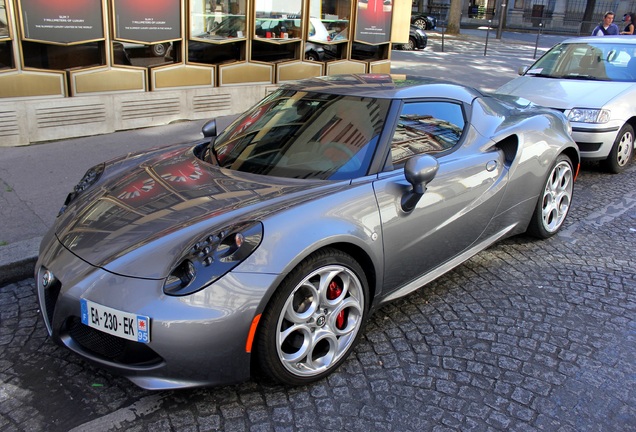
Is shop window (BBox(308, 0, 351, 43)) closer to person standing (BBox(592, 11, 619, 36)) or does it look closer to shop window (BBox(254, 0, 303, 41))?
shop window (BBox(254, 0, 303, 41))

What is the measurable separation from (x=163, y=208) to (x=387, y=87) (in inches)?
67.1

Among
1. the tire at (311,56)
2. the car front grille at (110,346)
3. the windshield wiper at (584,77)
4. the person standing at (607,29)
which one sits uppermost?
the person standing at (607,29)

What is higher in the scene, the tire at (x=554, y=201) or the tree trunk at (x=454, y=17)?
the tree trunk at (x=454, y=17)

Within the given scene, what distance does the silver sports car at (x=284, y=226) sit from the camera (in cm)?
248

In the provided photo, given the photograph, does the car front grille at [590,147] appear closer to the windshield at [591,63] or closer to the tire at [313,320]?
the windshield at [591,63]

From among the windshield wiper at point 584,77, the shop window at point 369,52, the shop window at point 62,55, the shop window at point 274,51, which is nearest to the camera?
the shop window at point 62,55

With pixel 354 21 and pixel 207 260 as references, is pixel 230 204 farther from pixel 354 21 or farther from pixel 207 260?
pixel 354 21

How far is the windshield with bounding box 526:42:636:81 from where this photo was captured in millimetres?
7145

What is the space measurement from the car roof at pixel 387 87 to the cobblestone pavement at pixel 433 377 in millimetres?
1314

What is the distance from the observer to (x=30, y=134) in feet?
22.8

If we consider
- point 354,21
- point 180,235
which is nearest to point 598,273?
point 180,235

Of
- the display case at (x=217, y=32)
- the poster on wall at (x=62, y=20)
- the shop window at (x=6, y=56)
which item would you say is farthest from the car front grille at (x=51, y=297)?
the display case at (x=217, y=32)

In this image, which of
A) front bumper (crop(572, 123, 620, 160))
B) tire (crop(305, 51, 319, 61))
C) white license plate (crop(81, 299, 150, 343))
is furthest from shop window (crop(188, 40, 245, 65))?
white license plate (crop(81, 299, 150, 343))

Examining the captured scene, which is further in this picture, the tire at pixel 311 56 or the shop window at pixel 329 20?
the tire at pixel 311 56
